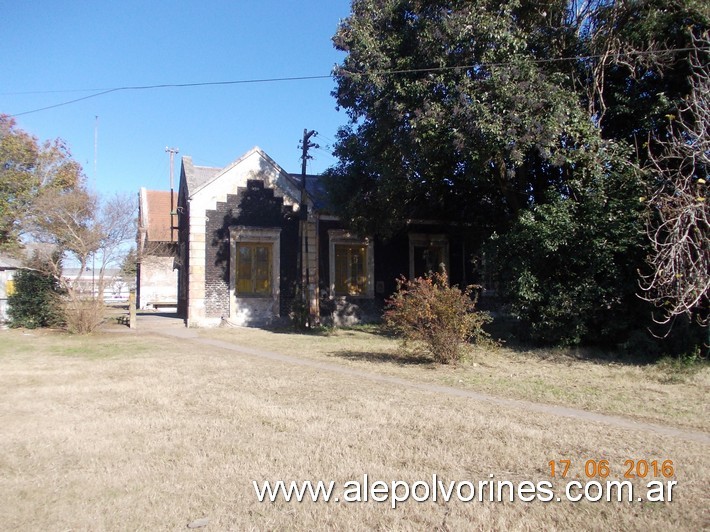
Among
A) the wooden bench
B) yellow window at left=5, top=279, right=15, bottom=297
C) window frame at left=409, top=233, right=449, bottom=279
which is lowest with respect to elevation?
the wooden bench

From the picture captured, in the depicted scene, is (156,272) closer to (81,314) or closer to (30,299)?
(30,299)

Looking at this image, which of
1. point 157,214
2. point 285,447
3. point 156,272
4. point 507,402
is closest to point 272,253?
point 507,402

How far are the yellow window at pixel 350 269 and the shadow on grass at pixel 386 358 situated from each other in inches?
329

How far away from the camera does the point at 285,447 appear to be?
538 centimetres

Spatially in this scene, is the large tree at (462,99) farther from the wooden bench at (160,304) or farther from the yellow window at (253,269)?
the wooden bench at (160,304)

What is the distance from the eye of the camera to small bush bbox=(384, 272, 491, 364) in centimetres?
1027

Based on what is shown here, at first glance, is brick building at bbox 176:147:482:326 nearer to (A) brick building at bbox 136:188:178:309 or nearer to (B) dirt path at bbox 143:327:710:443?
(B) dirt path at bbox 143:327:710:443

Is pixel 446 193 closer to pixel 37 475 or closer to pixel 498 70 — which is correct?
pixel 498 70

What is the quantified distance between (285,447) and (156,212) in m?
38.4

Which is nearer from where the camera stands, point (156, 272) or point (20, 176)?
point (20, 176)

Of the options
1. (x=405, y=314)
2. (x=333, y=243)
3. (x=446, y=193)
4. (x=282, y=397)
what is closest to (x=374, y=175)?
(x=446, y=193)

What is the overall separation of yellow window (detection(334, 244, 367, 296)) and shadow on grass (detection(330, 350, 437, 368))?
27.4 ft

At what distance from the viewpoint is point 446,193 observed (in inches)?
733
